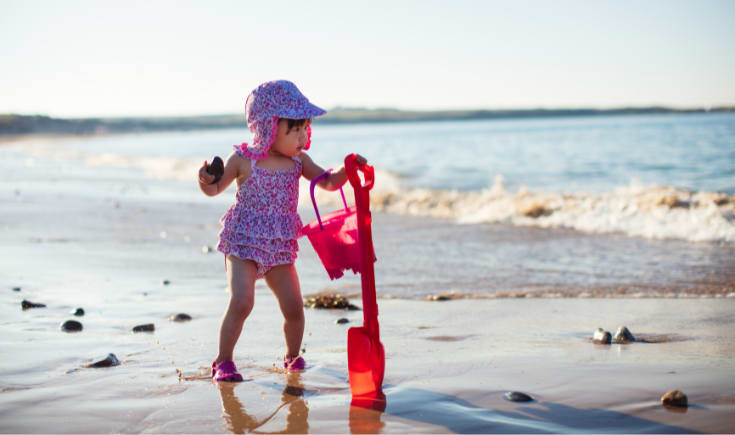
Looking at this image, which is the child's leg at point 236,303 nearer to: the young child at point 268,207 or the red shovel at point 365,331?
the young child at point 268,207

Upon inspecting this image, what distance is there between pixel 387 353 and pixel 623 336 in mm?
1358

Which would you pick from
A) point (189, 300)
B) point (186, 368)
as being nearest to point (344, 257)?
point (186, 368)

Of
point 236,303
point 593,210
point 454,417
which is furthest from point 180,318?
point 593,210

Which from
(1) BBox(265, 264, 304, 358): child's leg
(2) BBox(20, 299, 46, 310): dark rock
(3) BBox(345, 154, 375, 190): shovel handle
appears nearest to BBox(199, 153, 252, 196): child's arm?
(1) BBox(265, 264, 304, 358): child's leg

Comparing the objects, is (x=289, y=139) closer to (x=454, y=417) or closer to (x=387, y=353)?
(x=387, y=353)

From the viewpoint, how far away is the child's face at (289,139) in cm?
342

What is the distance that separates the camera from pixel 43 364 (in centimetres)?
333

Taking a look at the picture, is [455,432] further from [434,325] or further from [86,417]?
[434,325]

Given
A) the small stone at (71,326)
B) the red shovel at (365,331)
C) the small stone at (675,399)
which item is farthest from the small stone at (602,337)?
the small stone at (71,326)

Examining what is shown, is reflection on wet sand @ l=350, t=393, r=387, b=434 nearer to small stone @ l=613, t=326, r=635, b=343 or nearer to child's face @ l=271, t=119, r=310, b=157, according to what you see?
child's face @ l=271, t=119, r=310, b=157

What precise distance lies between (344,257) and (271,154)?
2.25 feet

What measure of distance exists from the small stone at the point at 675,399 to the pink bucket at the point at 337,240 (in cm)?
146

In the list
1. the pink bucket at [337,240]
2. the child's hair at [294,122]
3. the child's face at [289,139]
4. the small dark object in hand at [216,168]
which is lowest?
the pink bucket at [337,240]

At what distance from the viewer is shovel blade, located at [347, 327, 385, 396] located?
2939mm
